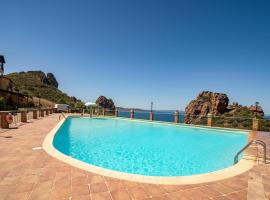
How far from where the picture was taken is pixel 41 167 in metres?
4.34

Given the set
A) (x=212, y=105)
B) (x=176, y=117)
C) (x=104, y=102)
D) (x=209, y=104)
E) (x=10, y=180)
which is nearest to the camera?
(x=10, y=180)

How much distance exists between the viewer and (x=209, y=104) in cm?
5847

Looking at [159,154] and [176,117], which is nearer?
[159,154]

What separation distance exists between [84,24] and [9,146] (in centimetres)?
1151

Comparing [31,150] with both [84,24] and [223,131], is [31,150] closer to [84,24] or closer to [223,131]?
[84,24]

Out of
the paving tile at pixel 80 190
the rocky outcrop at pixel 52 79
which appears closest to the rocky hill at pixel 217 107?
the paving tile at pixel 80 190

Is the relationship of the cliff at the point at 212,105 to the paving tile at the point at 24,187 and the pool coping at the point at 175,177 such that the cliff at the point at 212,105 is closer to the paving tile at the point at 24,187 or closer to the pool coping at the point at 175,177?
the pool coping at the point at 175,177

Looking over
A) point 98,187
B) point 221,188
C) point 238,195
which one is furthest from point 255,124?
point 98,187

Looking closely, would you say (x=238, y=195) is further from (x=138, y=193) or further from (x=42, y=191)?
(x=42, y=191)

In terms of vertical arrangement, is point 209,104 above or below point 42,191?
above

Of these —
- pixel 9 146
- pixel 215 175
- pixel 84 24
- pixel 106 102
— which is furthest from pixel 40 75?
pixel 215 175

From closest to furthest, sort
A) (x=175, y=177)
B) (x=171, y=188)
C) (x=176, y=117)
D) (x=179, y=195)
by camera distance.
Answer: (x=179, y=195) < (x=171, y=188) < (x=175, y=177) < (x=176, y=117)

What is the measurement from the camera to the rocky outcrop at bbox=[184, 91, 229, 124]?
2046 inches

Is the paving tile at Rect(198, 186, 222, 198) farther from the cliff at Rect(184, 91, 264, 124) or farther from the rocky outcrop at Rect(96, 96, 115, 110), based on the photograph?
the rocky outcrop at Rect(96, 96, 115, 110)
